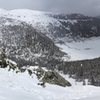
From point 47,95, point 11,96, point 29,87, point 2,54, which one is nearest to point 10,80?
point 29,87

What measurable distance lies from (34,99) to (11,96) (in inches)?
77.7

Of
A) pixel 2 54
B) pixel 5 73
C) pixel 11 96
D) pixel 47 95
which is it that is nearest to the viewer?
pixel 11 96

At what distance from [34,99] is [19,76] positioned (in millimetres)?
6675

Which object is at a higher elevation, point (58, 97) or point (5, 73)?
point (5, 73)

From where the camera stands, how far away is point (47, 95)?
998 inches

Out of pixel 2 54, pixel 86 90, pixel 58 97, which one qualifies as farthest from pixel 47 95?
pixel 2 54

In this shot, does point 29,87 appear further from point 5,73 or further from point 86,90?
point 86,90

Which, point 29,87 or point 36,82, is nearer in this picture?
point 29,87

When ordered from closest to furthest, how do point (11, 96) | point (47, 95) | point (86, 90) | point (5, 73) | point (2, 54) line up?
1. point (11, 96)
2. point (47, 95)
3. point (5, 73)
4. point (86, 90)
5. point (2, 54)

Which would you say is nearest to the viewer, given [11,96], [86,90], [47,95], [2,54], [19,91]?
[11,96]

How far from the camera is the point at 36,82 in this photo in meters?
29.0

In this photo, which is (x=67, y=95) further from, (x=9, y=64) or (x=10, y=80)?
(x=9, y=64)

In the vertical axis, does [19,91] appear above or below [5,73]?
below

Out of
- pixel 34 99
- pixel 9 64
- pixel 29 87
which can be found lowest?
pixel 34 99
